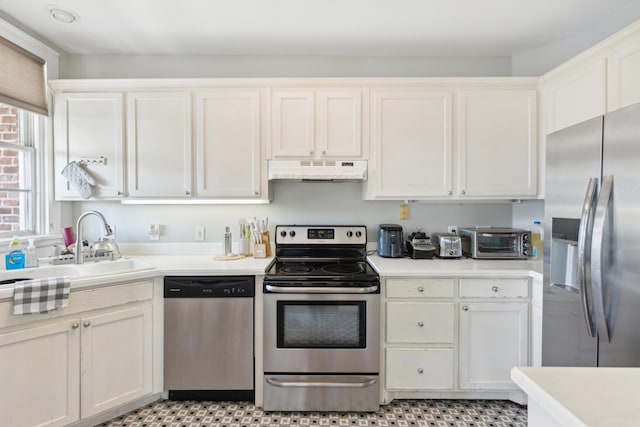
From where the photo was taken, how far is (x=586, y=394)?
0.63 metres

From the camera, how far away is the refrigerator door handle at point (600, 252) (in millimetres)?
1234

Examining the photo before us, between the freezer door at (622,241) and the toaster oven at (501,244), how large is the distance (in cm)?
111

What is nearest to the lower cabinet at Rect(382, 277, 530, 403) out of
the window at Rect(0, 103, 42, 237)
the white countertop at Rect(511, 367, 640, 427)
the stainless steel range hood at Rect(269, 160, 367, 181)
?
the stainless steel range hood at Rect(269, 160, 367, 181)

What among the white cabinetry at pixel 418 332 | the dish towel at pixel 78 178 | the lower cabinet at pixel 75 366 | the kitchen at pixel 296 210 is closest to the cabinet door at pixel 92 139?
the dish towel at pixel 78 178

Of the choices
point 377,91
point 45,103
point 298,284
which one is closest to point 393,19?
point 377,91

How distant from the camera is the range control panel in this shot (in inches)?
99.4

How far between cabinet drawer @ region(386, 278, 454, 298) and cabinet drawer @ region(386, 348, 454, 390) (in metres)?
0.35

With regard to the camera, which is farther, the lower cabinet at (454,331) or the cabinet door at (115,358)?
the lower cabinet at (454,331)

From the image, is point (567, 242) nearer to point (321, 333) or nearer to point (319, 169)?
point (321, 333)

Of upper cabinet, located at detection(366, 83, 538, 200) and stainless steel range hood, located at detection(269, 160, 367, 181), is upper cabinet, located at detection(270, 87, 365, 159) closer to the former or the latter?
stainless steel range hood, located at detection(269, 160, 367, 181)

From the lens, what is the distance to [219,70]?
2.62 metres

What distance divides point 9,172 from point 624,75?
392 centimetres

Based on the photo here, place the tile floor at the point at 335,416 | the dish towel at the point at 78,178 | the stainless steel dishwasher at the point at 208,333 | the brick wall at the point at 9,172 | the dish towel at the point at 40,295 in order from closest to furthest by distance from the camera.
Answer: the dish towel at the point at 40,295
the tile floor at the point at 335,416
the stainless steel dishwasher at the point at 208,333
the brick wall at the point at 9,172
the dish towel at the point at 78,178

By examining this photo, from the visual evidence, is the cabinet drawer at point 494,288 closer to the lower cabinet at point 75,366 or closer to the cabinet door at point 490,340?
the cabinet door at point 490,340
